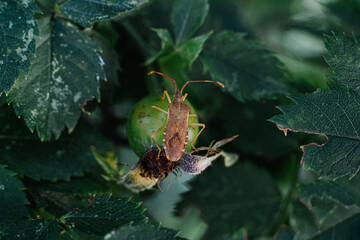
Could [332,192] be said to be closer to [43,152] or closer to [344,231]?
[344,231]

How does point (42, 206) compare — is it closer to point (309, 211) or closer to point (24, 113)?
point (24, 113)

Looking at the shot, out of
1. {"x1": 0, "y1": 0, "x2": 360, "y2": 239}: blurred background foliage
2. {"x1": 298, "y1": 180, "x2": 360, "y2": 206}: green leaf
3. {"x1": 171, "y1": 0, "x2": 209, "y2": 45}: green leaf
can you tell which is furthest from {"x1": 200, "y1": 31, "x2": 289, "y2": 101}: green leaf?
{"x1": 298, "y1": 180, "x2": 360, "y2": 206}: green leaf

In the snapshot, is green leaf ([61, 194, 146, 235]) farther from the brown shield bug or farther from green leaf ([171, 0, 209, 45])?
green leaf ([171, 0, 209, 45])

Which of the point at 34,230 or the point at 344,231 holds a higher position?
the point at 34,230

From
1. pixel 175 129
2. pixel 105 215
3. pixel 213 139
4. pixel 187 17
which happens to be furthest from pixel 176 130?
pixel 213 139

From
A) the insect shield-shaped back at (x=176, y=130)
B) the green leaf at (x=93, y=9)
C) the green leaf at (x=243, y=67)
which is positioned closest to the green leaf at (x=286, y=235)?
the green leaf at (x=243, y=67)

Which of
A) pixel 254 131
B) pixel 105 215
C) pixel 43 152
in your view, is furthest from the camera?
pixel 254 131

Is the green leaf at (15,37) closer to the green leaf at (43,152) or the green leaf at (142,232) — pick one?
the green leaf at (43,152)
